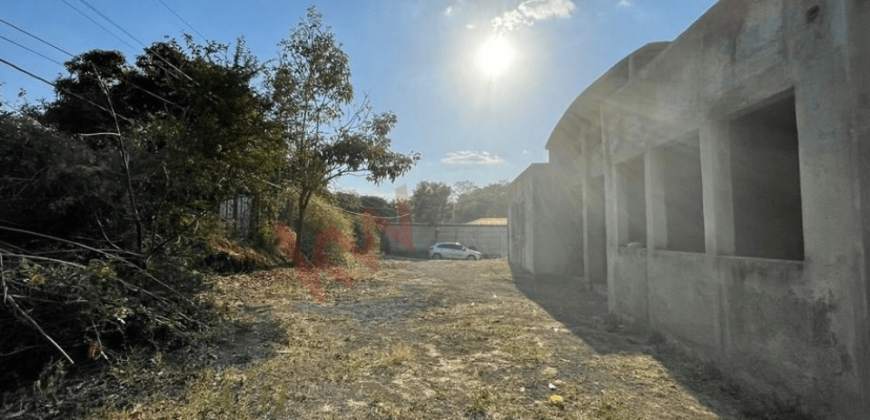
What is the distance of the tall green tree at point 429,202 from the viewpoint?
3500 centimetres

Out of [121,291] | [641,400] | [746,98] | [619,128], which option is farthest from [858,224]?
[121,291]

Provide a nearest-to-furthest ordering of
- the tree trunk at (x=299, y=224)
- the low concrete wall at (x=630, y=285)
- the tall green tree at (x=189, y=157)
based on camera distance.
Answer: the tall green tree at (x=189, y=157)
the low concrete wall at (x=630, y=285)
the tree trunk at (x=299, y=224)

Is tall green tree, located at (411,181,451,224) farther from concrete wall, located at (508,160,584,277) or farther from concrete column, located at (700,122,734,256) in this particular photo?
concrete column, located at (700,122,734,256)

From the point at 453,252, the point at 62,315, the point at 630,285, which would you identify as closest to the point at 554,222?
the point at 630,285

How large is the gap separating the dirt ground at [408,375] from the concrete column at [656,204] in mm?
1190

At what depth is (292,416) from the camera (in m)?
2.89

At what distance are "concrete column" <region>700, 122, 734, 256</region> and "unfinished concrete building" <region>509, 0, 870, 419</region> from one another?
12 mm

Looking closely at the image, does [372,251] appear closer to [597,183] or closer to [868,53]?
[597,183]

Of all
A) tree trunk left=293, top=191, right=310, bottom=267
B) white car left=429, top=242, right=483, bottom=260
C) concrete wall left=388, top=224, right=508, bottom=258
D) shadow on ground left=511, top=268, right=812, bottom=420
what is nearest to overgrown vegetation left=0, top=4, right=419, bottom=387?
tree trunk left=293, top=191, right=310, bottom=267

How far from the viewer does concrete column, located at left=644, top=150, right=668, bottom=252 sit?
16.1 ft

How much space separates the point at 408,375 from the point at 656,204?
3.64 m

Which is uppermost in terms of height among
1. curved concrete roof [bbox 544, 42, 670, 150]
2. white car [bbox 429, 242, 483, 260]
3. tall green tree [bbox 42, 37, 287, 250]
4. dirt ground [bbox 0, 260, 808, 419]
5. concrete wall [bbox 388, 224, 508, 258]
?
curved concrete roof [bbox 544, 42, 670, 150]

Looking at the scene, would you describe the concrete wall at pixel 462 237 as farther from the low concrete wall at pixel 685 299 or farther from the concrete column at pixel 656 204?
the low concrete wall at pixel 685 299

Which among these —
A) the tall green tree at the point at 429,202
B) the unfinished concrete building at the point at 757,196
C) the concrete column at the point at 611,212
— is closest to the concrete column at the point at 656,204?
the unfinished concrete building at the point at 757,196
